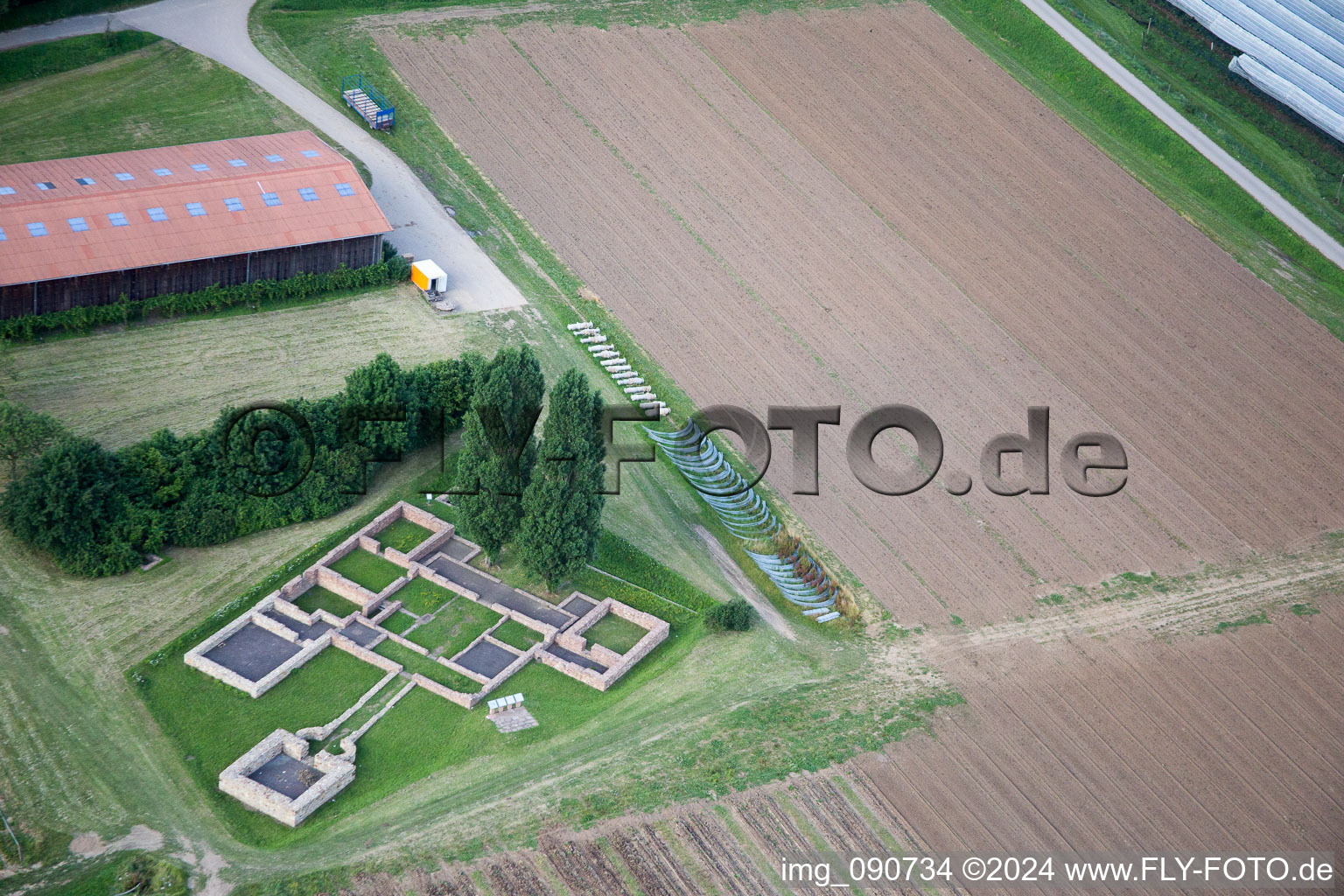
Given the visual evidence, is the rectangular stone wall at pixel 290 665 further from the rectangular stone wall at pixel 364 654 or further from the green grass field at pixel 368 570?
the green grass field at pixel 368 570

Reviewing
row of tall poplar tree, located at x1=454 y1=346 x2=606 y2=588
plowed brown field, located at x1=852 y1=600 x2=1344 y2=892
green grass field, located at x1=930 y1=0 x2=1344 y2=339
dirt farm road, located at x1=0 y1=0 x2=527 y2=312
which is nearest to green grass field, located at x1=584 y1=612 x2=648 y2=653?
row of tall poplar tree, located at x1=454 y1=346 x2=606 y2=588

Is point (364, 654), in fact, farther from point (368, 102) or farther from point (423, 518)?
point (368, 102)

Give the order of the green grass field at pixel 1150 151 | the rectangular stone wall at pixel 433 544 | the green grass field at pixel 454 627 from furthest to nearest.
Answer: the green grass field at pixel 1150 151, the rectangular stone wall at pixel 433 544, the green grass field at pixel 454 627

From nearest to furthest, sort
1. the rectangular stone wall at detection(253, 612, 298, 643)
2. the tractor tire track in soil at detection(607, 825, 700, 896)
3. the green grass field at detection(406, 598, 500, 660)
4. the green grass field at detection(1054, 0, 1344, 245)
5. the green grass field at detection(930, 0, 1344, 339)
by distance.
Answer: the tractor tire track in soil at detection(607, 825, 700, 896) < the rectangular stone wall at detection(253, 612, 298, 643) < the green grass field at detection(406, 598, 500, 660) < the green grass field at detection(930, 0, 1344, 339) < the green grass field at detection(1054, 0, 1344, 245)

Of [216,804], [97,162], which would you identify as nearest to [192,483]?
[216,804]

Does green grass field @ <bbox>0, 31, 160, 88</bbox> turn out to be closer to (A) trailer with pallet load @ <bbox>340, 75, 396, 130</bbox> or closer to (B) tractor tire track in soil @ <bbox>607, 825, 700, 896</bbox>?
(A) trailer with pallet load @ <bbox>340, 75, 396, 130</bbox>

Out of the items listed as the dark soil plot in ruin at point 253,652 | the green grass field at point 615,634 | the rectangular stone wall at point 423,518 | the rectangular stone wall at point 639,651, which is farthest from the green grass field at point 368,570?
the rectangular stone wall at point 639,651

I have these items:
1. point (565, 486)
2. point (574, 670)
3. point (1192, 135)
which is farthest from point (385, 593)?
point (1192, 135)
